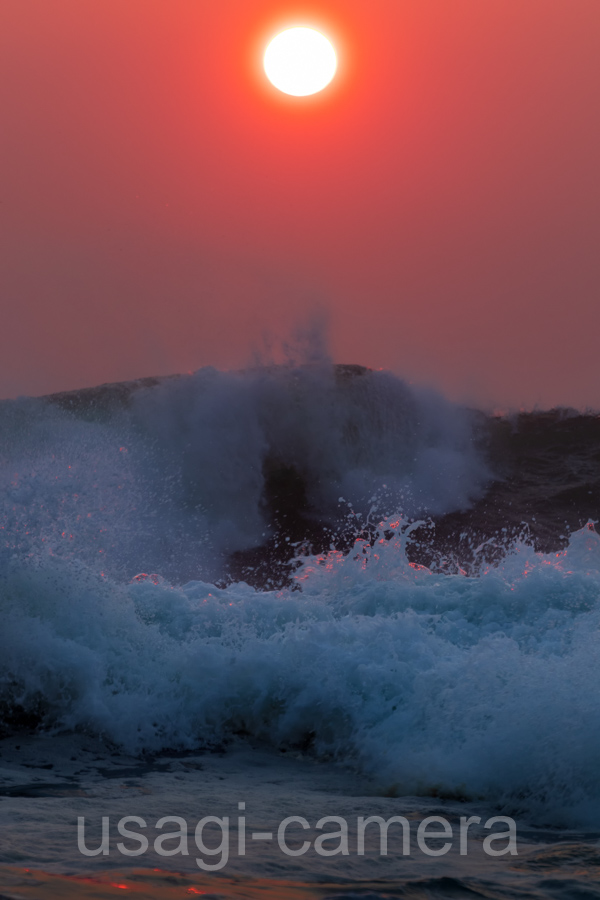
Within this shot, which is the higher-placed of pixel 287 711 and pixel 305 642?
pixel 305 642

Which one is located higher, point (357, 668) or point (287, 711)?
point (357, 668)

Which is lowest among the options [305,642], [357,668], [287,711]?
[287,711]

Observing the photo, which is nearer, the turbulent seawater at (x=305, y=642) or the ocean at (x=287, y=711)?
the ocean at (x=287, y=711)

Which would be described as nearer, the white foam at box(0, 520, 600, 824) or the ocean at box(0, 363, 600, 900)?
the ocean at box(0, 363, 600, 900)

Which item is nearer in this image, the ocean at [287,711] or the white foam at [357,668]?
the ocean at [287,711]

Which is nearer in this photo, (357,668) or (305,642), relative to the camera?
(357,668)

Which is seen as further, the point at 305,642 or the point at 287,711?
the point at 305,642

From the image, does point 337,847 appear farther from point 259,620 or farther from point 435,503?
point 435,503

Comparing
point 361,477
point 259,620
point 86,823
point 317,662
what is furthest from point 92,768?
point 361,477

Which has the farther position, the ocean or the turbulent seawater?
the turbulent seawater

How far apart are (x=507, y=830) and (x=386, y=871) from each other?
851mm

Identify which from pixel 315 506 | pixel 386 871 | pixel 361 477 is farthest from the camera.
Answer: pixel 361 477

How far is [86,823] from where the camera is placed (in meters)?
2.62

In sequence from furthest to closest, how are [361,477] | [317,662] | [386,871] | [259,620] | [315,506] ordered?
[361,477], [315,506], [259,620], [317,662], [386,871]
